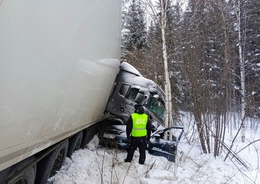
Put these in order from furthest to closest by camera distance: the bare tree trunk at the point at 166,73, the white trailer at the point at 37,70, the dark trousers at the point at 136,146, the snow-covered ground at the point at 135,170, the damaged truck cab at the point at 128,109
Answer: the bare tree trunk at the point at 166,73 → the damaged truck cab at the point at 128,109 → the dark trousers at the point at 136,146 → the snow-covered ground at the point at 135,170 → the white trailer at the point at 37,70

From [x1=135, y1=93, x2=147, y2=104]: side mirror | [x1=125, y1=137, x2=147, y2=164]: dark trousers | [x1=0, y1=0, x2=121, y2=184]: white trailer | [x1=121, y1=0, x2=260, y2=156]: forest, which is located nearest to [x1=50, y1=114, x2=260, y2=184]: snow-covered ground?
[x1=125, y1=137, x2=147, y2=164]: dark trousers

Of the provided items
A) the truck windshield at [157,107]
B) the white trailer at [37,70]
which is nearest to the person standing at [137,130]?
the truck windshield at [157,107]

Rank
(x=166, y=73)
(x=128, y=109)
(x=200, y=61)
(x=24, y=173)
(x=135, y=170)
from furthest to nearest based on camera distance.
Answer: (x=166, y=73) → (x=200, y=61) → (x=128, y=109) → (x=135, y=170) → (x=24, y=173)

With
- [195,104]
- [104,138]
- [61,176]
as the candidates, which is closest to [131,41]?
[195,104]

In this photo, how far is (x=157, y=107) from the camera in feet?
26.0

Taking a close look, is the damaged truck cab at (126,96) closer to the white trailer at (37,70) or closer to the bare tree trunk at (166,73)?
the bare tree trunk at (166,73)

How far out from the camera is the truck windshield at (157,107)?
291 inches

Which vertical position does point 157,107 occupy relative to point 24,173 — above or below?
above

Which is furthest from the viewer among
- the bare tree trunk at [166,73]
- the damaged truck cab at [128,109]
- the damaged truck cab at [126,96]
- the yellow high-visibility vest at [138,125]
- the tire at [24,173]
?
the bare tree trunk at [166,73]

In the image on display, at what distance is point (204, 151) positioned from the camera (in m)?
7.74

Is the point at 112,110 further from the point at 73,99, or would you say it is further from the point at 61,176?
the point at 73,99

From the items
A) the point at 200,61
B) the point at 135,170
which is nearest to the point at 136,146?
the point at 135,170

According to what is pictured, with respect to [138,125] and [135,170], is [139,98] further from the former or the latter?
[135,170]

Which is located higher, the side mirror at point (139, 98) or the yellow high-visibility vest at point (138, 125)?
the side mirror at point (139, 98)
